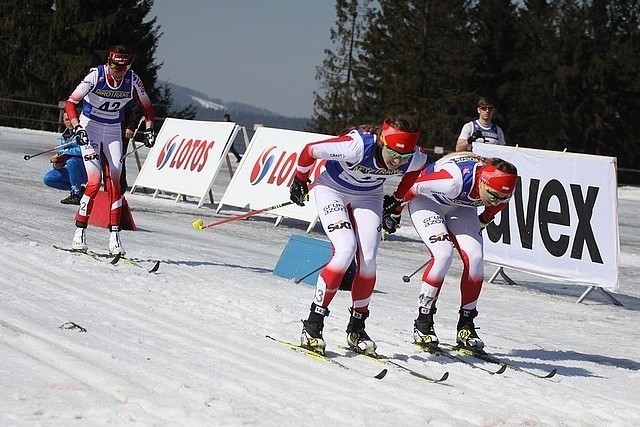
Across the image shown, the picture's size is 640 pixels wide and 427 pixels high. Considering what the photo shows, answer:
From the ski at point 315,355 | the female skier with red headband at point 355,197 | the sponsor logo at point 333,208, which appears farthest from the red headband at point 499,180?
the ski at point 315,355

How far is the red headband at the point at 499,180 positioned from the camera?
828 cm

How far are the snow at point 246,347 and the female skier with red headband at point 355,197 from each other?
349 mm

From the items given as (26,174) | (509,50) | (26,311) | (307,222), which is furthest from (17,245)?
(509,50)

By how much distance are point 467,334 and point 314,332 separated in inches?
58.5

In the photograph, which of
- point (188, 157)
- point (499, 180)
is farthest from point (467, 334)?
point (188, 157)

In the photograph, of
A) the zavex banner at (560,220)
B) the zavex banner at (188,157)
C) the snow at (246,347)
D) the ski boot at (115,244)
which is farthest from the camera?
the zavex banner at (188,157)

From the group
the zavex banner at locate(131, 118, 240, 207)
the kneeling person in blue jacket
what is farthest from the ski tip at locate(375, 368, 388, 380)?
the zavex banner at locate(131, 118, 240, 207)

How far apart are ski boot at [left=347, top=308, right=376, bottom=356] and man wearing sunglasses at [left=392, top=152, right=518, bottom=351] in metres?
0.65

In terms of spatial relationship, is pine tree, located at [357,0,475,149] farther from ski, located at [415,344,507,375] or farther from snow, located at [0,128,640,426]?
ski, located at [415,344,507,375]

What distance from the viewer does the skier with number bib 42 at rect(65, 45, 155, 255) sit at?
11.6 metres

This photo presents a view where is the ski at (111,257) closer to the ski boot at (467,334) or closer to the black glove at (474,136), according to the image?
the ski boot at (467,334)

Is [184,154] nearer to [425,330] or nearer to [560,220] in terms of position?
[560,220]

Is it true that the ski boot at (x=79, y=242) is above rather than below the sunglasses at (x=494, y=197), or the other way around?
below

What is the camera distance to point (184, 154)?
20828 millimetres
